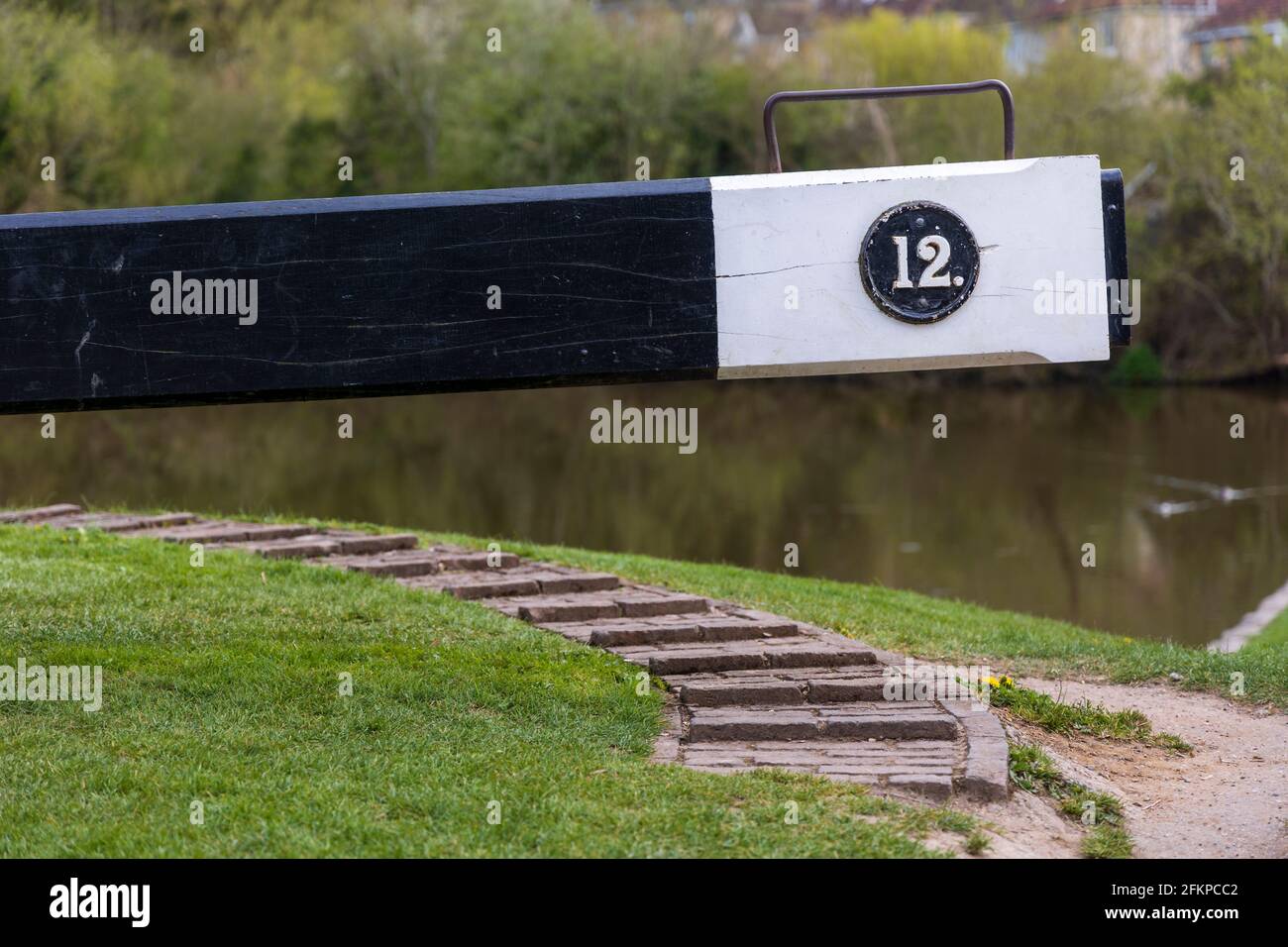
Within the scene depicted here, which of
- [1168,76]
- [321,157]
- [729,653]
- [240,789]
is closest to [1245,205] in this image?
[1168,76]

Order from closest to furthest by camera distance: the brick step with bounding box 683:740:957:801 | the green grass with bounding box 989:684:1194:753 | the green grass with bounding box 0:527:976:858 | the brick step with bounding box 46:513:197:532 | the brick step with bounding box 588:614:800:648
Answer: the green grass with bounding box 0:527:976:858 → the brick step with bounding box 683:740:957:801 → the green grass with bounding box 989:684:1194:753 → the brick step with bounding box 588:614:800:648 → the brick step with bounding box 46:513:197:532

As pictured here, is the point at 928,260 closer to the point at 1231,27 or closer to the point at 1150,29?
the point at 1150,29

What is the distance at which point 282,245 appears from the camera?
5.61 m

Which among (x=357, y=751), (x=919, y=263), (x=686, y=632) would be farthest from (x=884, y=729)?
(x=357, y=751)

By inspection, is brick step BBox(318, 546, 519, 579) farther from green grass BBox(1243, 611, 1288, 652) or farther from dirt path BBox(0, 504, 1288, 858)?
green grass BBox(1243, 611, 1288, 652)

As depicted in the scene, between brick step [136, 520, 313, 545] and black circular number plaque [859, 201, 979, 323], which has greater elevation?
black circular number plaque [859, 201, 979, 323]

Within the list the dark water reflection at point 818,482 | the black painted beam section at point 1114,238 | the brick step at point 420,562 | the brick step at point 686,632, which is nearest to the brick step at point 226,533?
the brick step at point 420,562

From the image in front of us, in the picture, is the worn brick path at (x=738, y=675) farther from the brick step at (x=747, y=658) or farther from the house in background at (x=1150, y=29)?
the house in background at (x=1150, y=29)

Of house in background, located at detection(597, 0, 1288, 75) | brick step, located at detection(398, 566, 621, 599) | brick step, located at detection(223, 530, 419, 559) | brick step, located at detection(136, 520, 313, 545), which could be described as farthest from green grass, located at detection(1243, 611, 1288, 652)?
house in background, located at detection(597, 0, 1288, 75)

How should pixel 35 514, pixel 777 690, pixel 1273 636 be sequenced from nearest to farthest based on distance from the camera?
pixel 777 690
pixel 35 514
pixel 1273 636

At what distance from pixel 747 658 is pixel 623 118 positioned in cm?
3618

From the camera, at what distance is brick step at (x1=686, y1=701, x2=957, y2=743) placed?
568 centimetres

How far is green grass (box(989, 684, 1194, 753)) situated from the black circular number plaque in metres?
1.93

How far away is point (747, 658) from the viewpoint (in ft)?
21.6
